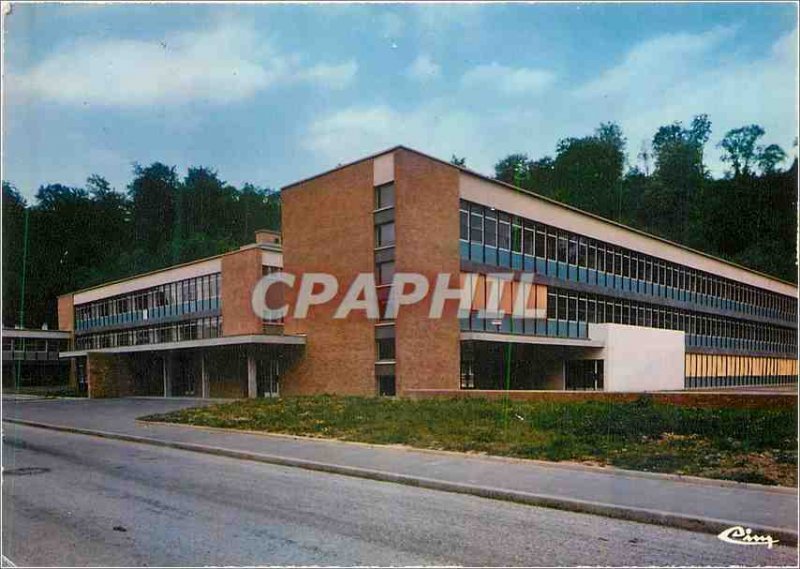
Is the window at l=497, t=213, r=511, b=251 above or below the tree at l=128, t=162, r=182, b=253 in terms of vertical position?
below

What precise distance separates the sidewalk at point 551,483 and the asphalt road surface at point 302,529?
0.26 metres

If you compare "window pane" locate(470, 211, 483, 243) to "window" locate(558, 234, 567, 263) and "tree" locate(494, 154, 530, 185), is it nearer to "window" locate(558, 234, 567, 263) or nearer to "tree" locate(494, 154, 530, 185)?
"window" locate(558, 234, 567, 263)

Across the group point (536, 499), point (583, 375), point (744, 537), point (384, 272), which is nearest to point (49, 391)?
point (384, 272)

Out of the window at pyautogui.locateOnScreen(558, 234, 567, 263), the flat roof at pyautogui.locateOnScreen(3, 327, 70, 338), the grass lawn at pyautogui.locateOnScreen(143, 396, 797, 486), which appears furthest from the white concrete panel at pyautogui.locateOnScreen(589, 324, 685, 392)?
the flat roof at pyautogui.locateOnScreen(3, 327, 70, 338)

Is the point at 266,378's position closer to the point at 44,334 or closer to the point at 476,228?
the point at 476,228

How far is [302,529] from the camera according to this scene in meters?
6.88

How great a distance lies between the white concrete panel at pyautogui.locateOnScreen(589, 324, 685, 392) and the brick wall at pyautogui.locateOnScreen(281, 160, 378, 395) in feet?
47.7

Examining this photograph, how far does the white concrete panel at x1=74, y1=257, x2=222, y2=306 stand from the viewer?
38.2 metres

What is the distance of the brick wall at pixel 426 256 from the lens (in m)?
26.2

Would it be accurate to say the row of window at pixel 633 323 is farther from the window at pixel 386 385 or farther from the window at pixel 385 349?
the window at pixel 386 385

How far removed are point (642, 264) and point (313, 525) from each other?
37.5 metres

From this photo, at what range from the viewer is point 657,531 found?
7078 mm

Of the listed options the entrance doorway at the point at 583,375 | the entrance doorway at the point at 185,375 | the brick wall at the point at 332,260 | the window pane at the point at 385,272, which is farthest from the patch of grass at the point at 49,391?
the entrance doorway at the point at 583,375

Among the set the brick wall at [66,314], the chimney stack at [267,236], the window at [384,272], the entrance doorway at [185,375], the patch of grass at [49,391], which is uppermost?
the chimney stack at [267,236]
